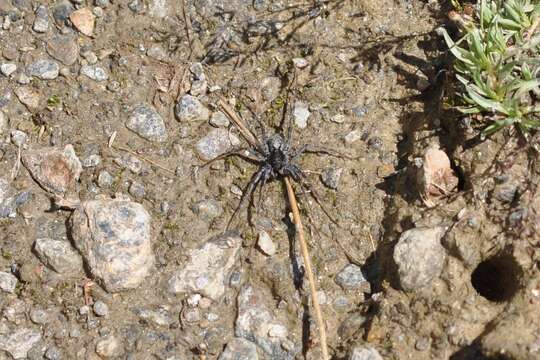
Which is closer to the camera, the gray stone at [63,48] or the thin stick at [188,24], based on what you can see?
the gray stone at [63,48]

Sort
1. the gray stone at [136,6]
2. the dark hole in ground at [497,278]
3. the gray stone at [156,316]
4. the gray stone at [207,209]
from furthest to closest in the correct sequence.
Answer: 1. the gray stone at [136,6]
2. the gray stone at [207,209]
3. the gray stone at [156,316]
4. the dark hole in ground at [497,278]

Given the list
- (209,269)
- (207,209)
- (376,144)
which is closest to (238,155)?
(207,209)

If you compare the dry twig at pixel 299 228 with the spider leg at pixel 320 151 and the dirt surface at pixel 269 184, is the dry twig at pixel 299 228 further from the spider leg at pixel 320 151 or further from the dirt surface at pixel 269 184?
the spider leg at pixel 320 151

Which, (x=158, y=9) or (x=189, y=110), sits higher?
(x=158, y=9)

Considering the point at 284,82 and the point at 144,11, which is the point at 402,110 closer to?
the point at 284,82

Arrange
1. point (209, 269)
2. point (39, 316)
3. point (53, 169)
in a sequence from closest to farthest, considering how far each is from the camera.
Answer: point (39, 316)
point (209, 269)
point (53, 169)

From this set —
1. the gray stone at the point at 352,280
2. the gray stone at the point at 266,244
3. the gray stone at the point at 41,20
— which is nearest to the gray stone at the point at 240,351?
the gray stone at the point at 266,244

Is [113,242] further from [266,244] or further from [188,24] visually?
[188,24]

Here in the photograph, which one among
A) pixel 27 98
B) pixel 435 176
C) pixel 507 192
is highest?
pixel 507 192
